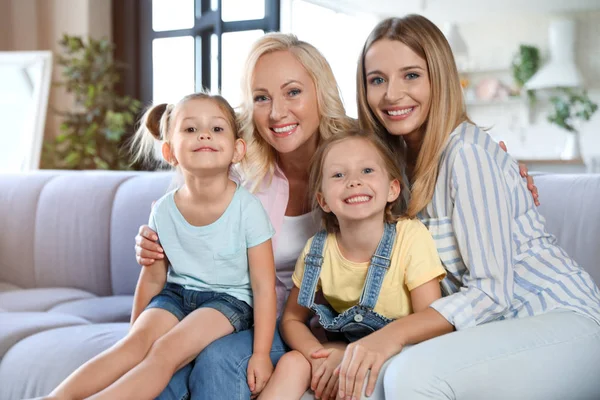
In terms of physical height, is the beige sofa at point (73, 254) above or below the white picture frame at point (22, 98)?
below

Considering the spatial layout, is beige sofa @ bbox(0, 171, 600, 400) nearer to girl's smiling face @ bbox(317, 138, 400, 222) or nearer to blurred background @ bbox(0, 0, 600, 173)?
girl's smiling face @ bbox(317, 138, 400, 222)

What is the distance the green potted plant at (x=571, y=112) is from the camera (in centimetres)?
642

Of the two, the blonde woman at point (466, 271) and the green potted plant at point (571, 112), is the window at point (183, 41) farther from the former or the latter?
the blonde woman at point (466, 271)

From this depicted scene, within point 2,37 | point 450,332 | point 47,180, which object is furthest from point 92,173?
point 2,37

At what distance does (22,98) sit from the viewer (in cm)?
434

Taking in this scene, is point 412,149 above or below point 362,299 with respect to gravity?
above

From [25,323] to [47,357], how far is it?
30 cm

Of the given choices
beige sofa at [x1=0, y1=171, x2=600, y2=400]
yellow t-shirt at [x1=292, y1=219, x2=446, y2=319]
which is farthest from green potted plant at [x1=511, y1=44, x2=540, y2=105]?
yellow t-shirt at [x1=292, y1=219, x2=446, y2=319]

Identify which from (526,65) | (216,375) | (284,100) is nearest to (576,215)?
(284,100)

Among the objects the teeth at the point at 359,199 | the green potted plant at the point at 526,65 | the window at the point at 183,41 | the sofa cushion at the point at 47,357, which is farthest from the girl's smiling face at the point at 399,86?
the green potted plant at the point at 526,65

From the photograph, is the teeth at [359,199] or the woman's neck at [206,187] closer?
the teeth at [359,199]

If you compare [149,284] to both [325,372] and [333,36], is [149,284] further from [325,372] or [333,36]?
[333,36]

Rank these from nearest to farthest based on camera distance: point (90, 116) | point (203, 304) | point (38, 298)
Result: point (203, 304)
point (38, 298)
point (90, 116)

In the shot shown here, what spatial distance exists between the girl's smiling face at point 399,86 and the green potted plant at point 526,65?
598 cm
